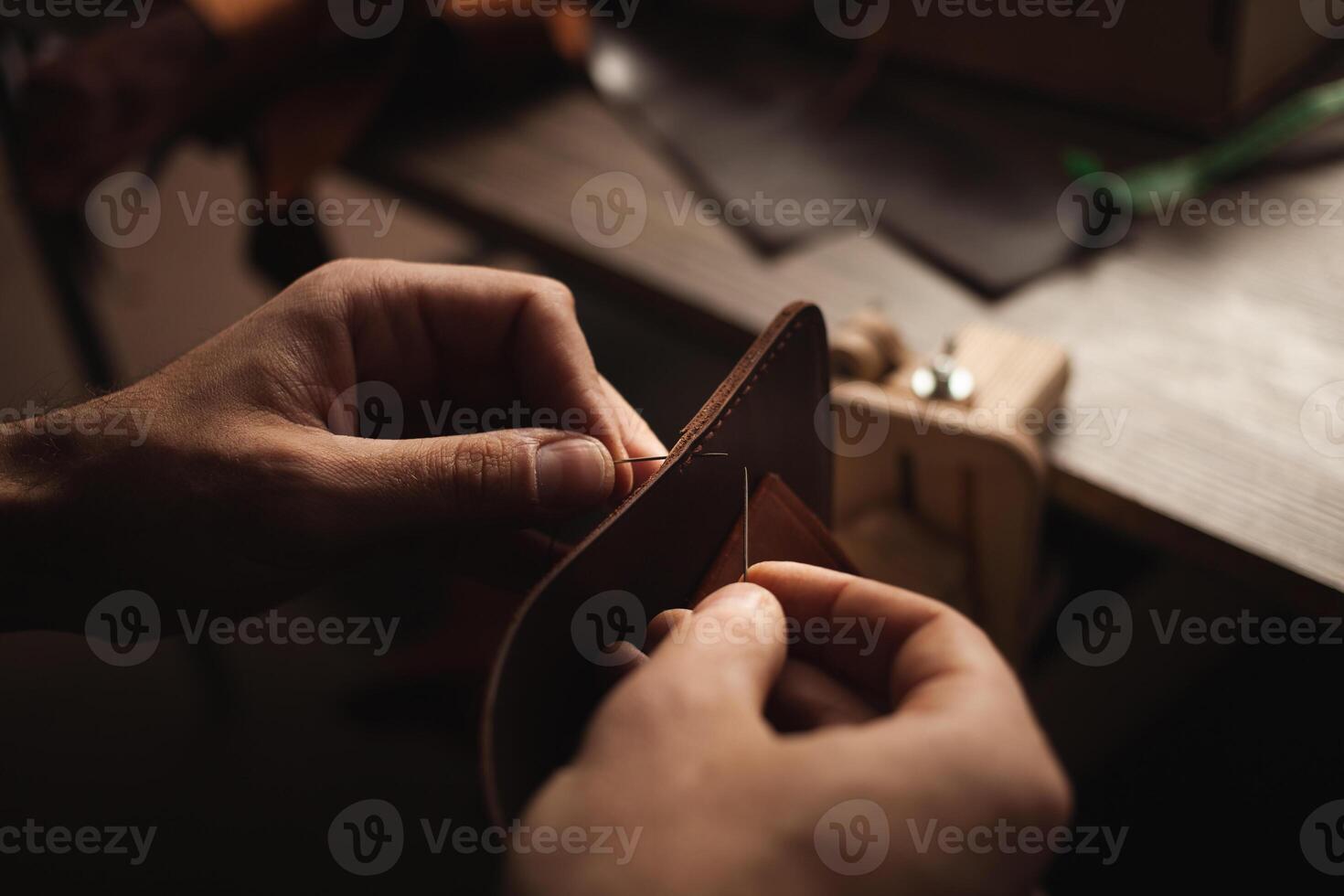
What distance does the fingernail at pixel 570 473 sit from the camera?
52 centimetres

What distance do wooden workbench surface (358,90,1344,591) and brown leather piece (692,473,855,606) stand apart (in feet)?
0.80

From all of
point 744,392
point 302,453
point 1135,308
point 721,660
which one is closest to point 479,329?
point 302,453

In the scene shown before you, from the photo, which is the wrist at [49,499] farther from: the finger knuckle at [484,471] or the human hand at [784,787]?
the human hand at [784,787]

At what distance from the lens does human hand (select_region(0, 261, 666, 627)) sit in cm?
54

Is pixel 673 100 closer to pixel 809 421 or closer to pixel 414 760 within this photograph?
pixel 809 421

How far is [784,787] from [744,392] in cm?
20

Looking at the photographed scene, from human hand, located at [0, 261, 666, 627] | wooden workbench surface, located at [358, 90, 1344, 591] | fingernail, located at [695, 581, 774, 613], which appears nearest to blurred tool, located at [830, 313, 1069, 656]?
wooden workbench surface, located at [358, 90, 1344, 591]

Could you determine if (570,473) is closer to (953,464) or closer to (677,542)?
(677,542)

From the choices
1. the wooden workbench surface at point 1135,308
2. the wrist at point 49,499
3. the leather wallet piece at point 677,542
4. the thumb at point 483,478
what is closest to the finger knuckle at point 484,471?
the thumb at point 483,478

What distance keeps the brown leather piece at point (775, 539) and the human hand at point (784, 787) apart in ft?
0.33

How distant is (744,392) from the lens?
1.55 feet

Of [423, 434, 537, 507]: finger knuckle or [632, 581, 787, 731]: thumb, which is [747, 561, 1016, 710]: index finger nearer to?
[632, 581, 787, 731]: thumb

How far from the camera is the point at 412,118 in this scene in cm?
107

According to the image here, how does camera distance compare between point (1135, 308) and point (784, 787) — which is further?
point (1135, 308)
